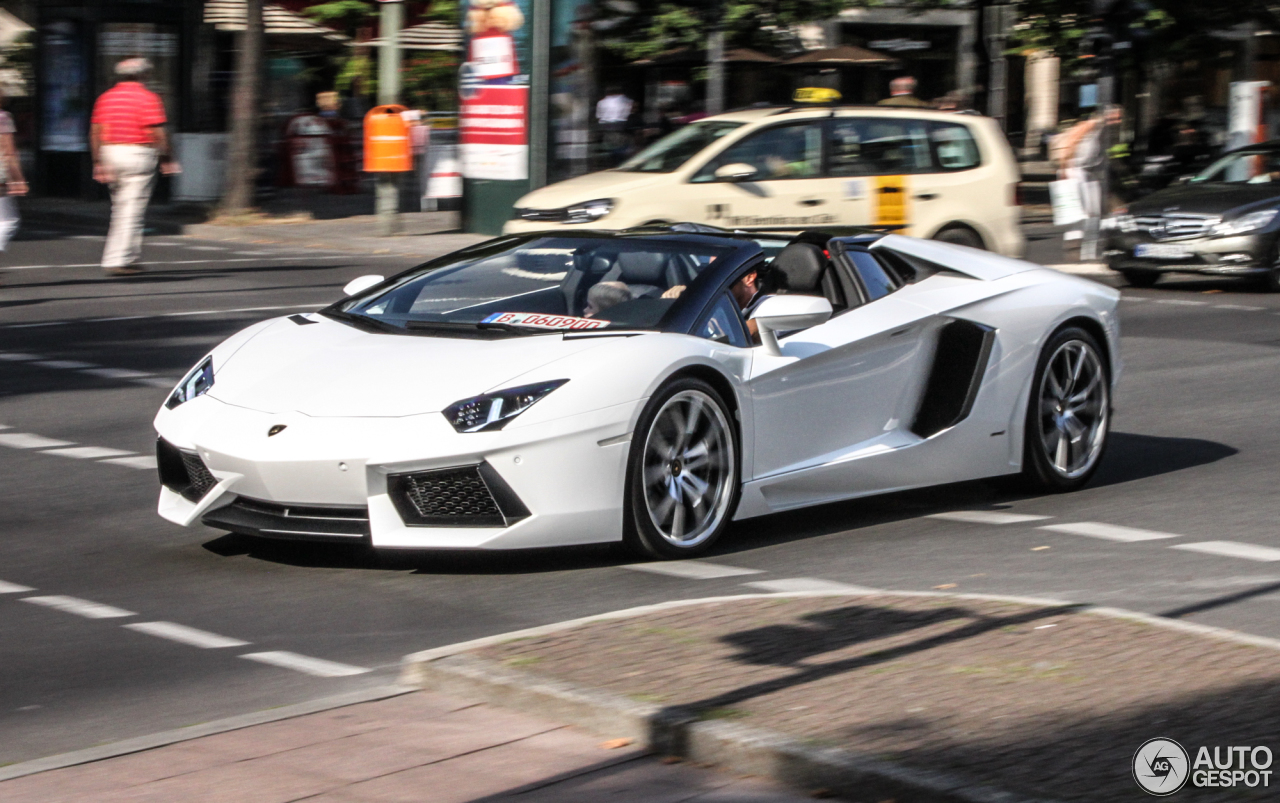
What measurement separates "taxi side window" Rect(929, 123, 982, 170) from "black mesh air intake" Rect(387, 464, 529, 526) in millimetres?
11648

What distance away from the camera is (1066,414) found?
8477mm

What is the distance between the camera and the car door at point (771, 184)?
54.4ft

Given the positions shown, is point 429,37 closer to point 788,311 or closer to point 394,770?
point 788,311

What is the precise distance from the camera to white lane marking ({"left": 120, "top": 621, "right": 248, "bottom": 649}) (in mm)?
5586

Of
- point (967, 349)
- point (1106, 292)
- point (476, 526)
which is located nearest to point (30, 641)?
point (476, 526)

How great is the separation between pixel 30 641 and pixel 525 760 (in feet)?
6.53

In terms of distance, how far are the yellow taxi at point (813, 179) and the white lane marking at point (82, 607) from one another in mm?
10535

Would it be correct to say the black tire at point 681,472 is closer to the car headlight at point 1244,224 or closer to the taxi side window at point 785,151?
the taxi side window at point 785,151

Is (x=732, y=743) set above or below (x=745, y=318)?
below

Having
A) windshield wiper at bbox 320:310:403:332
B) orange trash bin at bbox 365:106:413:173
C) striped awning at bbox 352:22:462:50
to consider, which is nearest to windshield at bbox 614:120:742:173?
orange trash bin at bbox 365:106:413:173

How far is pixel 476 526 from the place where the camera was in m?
6.32

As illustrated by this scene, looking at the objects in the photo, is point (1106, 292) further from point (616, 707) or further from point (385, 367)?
point (616, 707)

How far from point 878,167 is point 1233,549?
10.3 m

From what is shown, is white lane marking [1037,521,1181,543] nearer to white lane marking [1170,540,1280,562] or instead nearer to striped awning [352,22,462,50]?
white lane marking [1170,540,1280,562]
